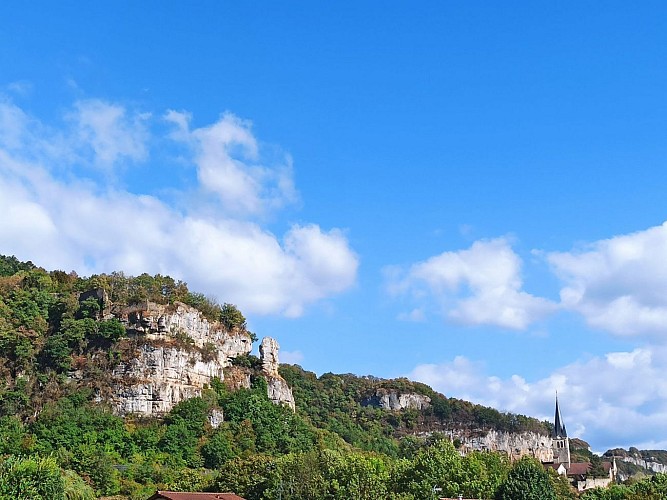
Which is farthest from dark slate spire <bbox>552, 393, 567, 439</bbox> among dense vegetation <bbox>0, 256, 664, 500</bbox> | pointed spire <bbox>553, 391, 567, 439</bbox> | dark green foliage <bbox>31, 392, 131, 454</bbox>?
dark green foliage <bbox>31, 392, 131, 454</bbox>

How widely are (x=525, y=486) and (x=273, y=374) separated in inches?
1942

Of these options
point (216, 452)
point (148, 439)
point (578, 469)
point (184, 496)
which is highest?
point (578, 469)

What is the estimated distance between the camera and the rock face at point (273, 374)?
345 feet

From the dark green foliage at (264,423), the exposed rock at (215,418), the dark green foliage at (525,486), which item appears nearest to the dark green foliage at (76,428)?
the exposed rock at (215,418)

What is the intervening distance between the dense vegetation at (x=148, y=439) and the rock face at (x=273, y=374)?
1.44 metres

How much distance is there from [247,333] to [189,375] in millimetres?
13584

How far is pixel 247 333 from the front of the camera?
354 ft

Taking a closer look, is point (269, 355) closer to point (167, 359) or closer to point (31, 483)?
point (167, 359)

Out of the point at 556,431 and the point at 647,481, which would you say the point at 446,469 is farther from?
the point at 556,431

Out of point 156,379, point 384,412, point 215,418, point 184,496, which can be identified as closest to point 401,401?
point 384,412

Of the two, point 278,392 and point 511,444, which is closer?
point 278,392

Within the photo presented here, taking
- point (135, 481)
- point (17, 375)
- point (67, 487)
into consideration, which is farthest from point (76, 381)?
point (67, 487)

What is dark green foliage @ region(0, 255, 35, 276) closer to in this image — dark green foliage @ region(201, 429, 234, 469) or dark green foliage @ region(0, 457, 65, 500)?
dark green foliage @ region(201, 429, 234, 469)

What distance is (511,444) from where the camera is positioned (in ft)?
502
